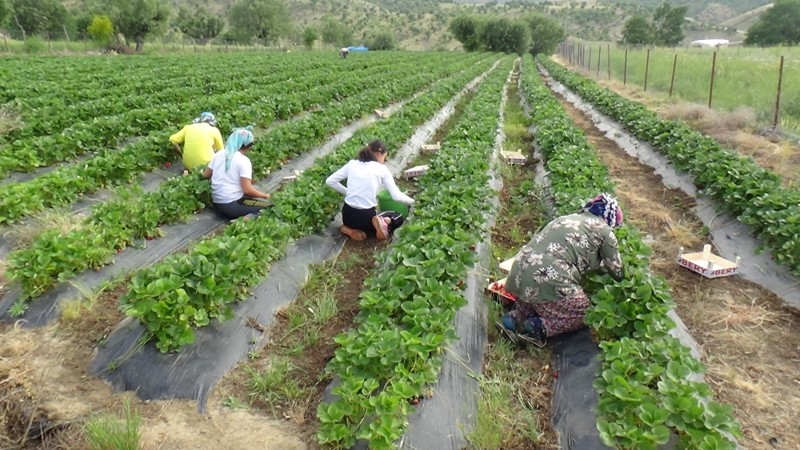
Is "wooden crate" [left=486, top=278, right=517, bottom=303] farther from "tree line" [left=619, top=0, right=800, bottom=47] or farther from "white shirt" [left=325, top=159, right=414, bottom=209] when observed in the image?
"tree line" [left=619, top=0, right=800, bottom=47]

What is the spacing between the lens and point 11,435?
139 inches

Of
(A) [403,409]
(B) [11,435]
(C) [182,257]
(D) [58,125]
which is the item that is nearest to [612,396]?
(A) [403,409]

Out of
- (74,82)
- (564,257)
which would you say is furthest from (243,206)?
(74,82)

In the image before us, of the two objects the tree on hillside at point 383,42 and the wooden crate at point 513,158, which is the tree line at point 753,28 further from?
the wooden crate at point 513,158

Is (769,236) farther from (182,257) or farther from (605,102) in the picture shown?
(605,102)

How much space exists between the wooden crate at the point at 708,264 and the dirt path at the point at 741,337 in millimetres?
86

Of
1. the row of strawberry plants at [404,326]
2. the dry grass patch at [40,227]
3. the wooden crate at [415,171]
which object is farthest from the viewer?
the wooden crate at [415,171]

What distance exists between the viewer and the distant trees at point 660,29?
69938 mm

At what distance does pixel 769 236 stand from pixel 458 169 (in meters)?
3.88

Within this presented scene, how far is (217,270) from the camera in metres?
4.43

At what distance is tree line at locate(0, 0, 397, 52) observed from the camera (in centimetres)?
4456

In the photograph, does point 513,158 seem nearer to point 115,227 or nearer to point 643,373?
point 115,227

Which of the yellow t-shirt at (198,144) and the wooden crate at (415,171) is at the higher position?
the yellow t-shirt at (198,144)

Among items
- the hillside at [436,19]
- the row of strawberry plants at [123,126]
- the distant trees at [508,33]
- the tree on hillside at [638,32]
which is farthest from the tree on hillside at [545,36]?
the row of strawberry plants at [123,126]
